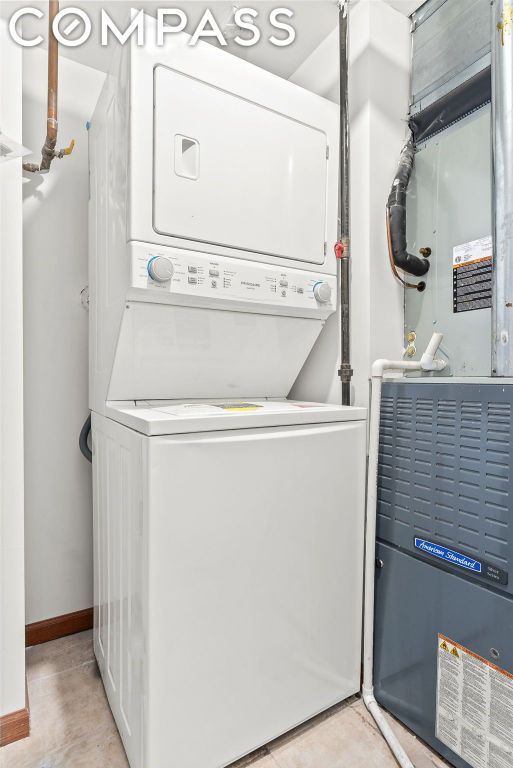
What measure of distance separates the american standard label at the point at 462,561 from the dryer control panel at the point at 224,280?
2.81 feet

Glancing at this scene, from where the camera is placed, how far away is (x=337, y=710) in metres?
1.44

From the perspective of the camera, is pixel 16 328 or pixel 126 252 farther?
pixel 16 328

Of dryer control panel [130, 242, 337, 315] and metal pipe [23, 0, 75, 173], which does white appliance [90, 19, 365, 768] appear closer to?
dryer control panel [130, 242, 337, 315]

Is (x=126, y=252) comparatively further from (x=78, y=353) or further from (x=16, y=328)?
(x=78, y=353)

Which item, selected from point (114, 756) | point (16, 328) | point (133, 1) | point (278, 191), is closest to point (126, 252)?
point (16, 328)

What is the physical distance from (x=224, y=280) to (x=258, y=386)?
50cm

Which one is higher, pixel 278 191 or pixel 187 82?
pixel 187 82

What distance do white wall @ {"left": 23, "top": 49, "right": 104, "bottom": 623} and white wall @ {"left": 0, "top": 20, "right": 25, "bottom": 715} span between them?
1.44 ft

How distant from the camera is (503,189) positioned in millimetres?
1163

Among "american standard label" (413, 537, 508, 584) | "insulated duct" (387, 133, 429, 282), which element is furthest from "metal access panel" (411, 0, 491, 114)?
"american standard label" (413, 537, 508, 584)

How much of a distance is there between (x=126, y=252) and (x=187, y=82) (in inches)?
21.6

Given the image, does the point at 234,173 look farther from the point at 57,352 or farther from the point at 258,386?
the point at 57,352

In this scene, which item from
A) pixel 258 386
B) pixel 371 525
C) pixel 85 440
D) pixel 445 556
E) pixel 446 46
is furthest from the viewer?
pixel 85 440

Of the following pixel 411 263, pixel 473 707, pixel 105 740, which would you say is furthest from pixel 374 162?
pixel 105 740
